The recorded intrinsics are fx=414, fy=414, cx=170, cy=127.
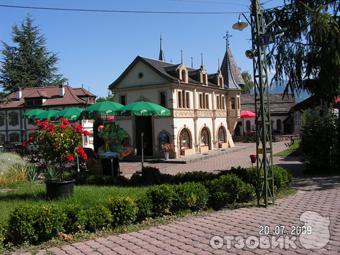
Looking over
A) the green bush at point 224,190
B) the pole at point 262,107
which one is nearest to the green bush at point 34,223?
the green bush at point 224,190

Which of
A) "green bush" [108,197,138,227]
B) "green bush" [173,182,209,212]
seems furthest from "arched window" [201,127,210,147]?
"green bush" [108,197,138,227]

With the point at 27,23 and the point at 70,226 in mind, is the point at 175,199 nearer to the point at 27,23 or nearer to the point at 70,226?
the point at 70,226

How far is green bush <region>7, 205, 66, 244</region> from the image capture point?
22.2ft

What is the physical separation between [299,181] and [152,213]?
23.9 feet

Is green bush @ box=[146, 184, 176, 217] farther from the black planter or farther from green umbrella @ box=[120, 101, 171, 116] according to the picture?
green umbrella @ box=[120, 101, 171, 116]

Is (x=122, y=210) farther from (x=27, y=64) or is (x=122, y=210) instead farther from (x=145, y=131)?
(x=27, y=64)

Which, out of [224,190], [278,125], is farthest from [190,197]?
[278,125]

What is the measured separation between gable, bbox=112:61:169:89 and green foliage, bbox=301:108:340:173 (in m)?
13.3

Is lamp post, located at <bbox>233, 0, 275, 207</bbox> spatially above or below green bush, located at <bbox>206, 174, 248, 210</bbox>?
above

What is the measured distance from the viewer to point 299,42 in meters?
15.4

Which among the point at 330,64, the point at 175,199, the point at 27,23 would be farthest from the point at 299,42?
the point at 27,23

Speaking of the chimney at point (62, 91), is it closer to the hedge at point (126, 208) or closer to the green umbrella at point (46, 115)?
the green umbrella at point (46, 115)

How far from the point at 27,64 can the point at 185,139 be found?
39.3 meters
